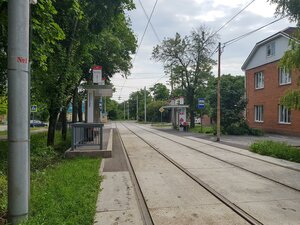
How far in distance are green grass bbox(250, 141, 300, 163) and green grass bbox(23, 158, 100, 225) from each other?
25.0ft

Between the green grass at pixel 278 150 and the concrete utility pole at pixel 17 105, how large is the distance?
1038cm

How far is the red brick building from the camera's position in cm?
2623

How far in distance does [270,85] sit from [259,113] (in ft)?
12.7

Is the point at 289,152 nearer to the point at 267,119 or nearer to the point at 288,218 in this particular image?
the point at 288,218

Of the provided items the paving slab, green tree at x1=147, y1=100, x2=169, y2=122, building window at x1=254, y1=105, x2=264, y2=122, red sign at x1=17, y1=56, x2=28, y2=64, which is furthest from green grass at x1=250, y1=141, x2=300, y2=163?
green tree at x1=147, y1=100, x2=169, y2=122

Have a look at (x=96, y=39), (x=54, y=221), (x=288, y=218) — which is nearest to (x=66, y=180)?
(x=54, y=221)

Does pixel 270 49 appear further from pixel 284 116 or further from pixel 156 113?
pixel 156 113

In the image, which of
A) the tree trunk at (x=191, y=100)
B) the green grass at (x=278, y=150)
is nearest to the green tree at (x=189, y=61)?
the tree trunk at (x=191, y=100)

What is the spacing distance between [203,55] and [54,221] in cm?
3361

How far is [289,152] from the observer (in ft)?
41.9

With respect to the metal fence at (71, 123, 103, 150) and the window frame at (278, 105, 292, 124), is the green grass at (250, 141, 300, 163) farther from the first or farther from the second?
the window frame at (278, 105, 292, 124)

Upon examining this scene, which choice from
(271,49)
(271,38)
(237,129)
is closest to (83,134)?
(237,129)

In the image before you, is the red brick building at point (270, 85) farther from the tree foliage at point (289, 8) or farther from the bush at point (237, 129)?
the tree foliage at point (289, 8)

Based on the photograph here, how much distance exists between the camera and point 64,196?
6.10m
